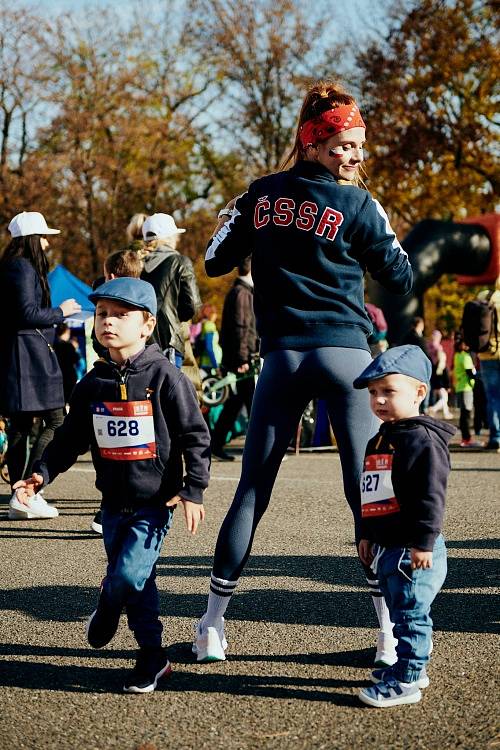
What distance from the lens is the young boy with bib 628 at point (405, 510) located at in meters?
3.34

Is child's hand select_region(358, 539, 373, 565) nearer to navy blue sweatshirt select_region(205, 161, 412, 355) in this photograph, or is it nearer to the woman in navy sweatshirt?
the woman in navy sweatshirt

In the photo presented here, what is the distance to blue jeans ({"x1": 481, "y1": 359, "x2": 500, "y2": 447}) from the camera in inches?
444

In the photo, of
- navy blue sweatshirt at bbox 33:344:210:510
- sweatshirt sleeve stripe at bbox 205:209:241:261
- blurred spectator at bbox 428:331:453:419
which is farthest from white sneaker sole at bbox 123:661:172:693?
blurred spectator at bbox 428:331:453:419

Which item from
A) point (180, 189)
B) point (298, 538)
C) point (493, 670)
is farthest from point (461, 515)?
point (180, 189)

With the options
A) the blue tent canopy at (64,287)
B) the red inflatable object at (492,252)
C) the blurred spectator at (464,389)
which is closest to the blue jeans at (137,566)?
the blurred spectator at (464,389)

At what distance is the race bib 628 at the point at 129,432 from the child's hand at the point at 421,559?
38.4 inches

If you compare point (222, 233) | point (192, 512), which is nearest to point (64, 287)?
point (222, 233)

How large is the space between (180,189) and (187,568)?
3232 centimetres

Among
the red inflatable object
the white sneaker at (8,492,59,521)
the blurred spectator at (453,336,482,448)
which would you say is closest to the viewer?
the white sneaker at (8,492,59,521)

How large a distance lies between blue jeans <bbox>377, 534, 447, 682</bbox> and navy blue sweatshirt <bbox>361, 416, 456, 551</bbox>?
9 centimetres

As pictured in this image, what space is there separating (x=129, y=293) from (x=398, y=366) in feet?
3.25

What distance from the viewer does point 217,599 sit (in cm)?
382

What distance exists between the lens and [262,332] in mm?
3904

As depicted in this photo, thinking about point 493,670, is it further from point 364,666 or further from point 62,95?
point 62,95
